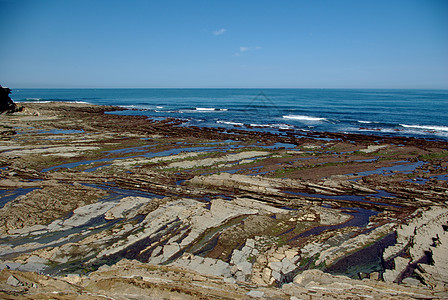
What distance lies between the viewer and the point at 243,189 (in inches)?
672

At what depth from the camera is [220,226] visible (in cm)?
1230

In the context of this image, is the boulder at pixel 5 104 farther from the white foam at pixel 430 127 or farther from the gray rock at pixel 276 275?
the white foam at pixel 430 127

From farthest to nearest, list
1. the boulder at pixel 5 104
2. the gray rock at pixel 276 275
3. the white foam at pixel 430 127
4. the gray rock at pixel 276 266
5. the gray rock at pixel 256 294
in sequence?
the boulder at pixel 5 104, the white foam at pixel 430 127, the gray rock at pixel 276 266, the gray rock at pixel 276 275, the gray rock at pixel 256 294

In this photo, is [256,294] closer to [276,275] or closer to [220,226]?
[276,275]

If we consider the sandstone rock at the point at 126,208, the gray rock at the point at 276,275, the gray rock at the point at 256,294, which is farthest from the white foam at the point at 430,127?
the gray rock at the point at 256,294

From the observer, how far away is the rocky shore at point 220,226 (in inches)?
318

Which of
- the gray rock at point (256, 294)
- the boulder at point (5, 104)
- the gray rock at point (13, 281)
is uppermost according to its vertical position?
the boulder at point (5, 104)

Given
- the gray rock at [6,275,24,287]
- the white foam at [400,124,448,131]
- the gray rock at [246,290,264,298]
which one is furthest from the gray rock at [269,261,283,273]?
the white foam at [400,124,448,131]

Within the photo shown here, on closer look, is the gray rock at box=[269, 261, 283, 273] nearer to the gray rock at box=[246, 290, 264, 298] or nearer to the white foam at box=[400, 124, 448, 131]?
the gray rock at box=[246, 290, 264, 298]

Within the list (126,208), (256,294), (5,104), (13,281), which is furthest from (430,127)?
(5,104)

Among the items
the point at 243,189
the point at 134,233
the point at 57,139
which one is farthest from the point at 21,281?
the point at 57,139

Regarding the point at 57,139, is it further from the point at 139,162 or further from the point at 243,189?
the point at 243,189

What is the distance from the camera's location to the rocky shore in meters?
8.07

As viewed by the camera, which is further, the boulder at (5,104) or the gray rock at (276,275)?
the boulder at (5,104)
